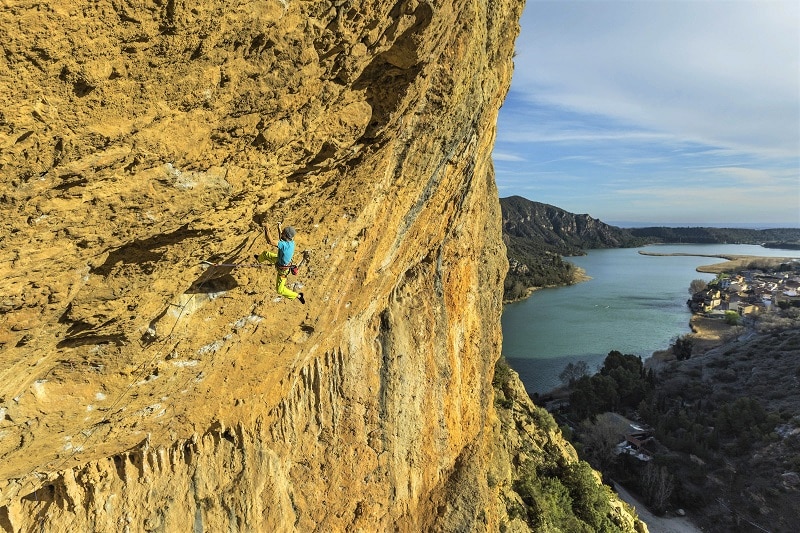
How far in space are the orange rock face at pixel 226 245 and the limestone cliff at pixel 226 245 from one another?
0.06 feet

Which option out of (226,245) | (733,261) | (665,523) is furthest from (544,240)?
(226,245)

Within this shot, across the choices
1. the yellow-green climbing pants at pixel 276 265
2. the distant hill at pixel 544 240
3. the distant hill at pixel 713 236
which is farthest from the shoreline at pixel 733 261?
the yellow-green climbing pants at pixel 276 265

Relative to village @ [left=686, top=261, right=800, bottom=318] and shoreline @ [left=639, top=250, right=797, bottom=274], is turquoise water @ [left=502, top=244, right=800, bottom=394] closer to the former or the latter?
village @ [left=686, top=261, right=800, bottom=318]

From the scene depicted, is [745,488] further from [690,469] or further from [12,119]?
[12,119]

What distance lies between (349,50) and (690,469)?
2711 cm

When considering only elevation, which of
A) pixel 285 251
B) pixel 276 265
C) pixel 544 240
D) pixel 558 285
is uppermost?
pixel 544 240

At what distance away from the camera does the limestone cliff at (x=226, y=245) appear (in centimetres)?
248

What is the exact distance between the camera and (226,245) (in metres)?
3.71

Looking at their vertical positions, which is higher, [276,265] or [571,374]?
[276,265]

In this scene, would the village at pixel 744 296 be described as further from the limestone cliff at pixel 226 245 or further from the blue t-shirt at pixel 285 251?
the blue t-shirt at pixel 285 251

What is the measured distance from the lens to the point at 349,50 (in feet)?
11.1

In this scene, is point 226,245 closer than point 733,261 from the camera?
Yes

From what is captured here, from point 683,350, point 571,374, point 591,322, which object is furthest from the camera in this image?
point 591,322

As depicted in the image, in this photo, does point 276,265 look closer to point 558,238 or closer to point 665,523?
point 665,523
